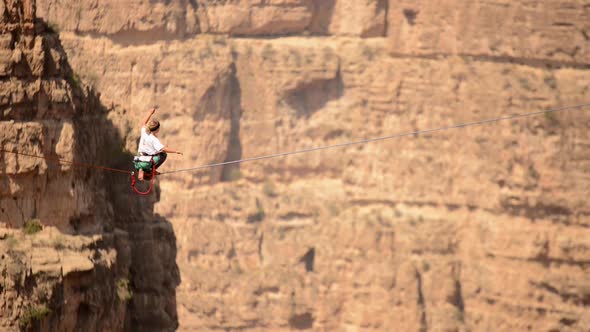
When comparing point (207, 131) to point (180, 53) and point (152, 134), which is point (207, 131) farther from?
point (152, 134)

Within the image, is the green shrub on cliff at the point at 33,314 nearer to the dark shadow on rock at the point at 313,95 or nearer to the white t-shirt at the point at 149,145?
the white t-shirt at the point at 149,145

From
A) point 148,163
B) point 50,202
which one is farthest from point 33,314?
point 148,163

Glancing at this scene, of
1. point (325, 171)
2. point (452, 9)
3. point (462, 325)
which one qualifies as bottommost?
point (462, 325)

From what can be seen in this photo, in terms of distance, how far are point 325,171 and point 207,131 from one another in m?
4.74

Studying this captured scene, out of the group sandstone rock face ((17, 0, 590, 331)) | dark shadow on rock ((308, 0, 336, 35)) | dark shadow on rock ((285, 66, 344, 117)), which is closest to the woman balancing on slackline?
sandstone rock face ((17, 0, 590, 331))

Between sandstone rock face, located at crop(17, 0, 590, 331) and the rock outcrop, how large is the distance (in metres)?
31.6

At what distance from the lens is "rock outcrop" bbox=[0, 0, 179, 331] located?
50125 millimetres

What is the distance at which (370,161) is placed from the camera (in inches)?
3467

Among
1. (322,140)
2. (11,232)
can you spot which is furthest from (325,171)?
(11,232)

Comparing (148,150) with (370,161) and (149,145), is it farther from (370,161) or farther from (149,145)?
(370,161)

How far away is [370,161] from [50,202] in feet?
122

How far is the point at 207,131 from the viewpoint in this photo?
87438 mm

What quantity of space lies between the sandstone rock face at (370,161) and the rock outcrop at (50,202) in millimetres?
31601

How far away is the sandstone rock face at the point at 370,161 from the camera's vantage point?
85.8m
